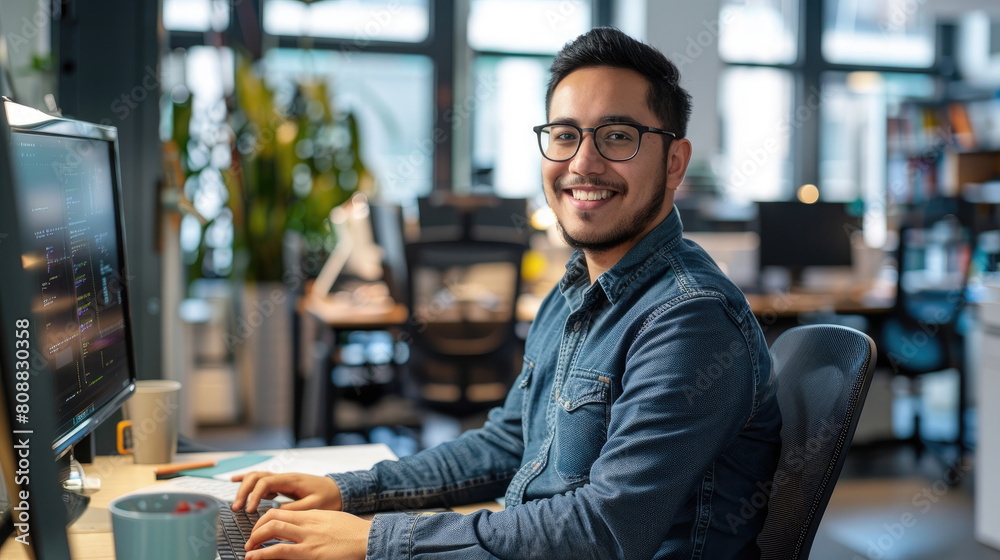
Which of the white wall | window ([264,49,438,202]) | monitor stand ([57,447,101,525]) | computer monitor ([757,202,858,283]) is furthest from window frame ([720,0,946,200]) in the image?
monitor stand ([57,447,101,525])

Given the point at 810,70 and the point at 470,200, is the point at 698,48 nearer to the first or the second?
the point at 810,70

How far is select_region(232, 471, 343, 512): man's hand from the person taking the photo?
1.08 metres

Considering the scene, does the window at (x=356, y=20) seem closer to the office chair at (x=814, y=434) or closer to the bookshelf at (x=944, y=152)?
the bookshelf at (x=944, y=152)

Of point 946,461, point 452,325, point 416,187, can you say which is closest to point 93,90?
point 452,325

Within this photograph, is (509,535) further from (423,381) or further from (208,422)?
(208,422)

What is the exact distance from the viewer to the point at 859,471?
147 inches

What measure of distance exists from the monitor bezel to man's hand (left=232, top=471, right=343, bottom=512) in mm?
207

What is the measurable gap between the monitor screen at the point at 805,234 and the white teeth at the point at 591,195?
3.28 metres

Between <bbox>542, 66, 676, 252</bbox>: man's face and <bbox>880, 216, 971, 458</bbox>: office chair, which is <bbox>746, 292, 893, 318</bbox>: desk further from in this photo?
<bbox>542, 66, 676, 252</bbox>: man's face

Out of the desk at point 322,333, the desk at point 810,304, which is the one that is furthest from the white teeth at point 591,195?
the desk at point 810,304

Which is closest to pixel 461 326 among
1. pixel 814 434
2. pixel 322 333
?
pixel 322 333

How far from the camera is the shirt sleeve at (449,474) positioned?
3.86 feet

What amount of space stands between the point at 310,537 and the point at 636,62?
0.70 metres

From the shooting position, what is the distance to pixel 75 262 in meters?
1.01
